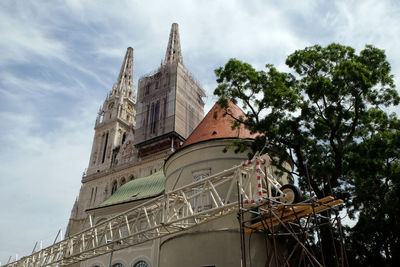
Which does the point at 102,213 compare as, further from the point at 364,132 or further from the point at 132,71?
the point at 132,71

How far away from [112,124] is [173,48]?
2054 cm

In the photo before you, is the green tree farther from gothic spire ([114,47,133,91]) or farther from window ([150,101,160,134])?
gothic spire ([114,47,133,91])

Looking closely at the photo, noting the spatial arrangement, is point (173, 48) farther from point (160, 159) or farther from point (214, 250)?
point (214, 250)

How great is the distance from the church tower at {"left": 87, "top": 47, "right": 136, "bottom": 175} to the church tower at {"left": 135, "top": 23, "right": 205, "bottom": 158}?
29.9 feet

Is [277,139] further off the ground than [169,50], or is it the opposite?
[169,50]

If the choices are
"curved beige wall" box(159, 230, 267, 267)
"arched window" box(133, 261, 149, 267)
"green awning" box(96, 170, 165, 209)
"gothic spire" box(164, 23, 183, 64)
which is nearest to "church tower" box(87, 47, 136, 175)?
"gothic spire" box(164, 23, 183, 64)

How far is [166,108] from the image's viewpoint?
189ft

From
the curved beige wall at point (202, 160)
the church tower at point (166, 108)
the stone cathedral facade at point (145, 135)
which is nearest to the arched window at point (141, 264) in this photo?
the curved beige wall at point (202, 160)

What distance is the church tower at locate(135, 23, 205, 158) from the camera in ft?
183

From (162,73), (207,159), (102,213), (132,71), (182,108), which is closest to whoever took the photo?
(207,159)

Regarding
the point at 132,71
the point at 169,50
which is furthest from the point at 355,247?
the point at 132,71

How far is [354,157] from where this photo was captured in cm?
1381

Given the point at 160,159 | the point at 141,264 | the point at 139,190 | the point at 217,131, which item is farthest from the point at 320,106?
the point at 160,159

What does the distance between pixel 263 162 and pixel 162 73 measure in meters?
53.7
